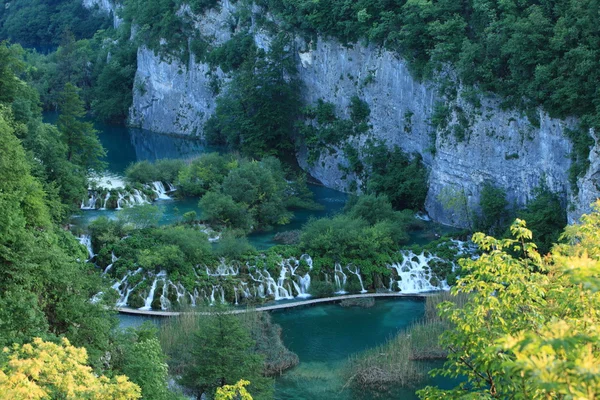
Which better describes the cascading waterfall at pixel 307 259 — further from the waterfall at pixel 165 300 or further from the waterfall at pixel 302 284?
the waterfall at pixel 165 300

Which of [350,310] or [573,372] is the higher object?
[573,372]

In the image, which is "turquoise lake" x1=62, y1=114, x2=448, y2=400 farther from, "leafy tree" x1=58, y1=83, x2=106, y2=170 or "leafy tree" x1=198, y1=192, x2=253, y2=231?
"leafy tree" x1=58, y1=83, x2=106, y2=170

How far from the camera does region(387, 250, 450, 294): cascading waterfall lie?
3000 centimetres

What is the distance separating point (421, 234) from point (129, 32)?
133 ft

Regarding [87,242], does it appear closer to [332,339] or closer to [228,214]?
[228,214]

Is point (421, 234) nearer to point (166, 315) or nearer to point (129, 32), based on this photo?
point (166, 315)

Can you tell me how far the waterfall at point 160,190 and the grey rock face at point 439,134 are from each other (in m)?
9.17

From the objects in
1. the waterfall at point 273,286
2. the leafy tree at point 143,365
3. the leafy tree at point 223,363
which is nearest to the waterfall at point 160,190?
the waterfall at point 273,286

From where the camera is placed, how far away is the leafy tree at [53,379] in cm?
921

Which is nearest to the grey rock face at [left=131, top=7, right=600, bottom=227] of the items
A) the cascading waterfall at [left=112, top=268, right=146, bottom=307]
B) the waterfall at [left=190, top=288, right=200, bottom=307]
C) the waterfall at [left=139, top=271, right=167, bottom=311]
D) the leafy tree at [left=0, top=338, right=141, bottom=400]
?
the waterfall at [left=190, top=288, right=200, bottom=307]

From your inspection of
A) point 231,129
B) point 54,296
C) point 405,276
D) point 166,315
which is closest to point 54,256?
point 54,296

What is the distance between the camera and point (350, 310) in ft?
91.1

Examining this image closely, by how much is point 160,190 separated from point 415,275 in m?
16.9

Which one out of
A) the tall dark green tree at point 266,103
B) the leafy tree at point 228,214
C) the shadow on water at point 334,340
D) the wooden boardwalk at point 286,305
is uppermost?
the tall dark green tree at point 266,103
